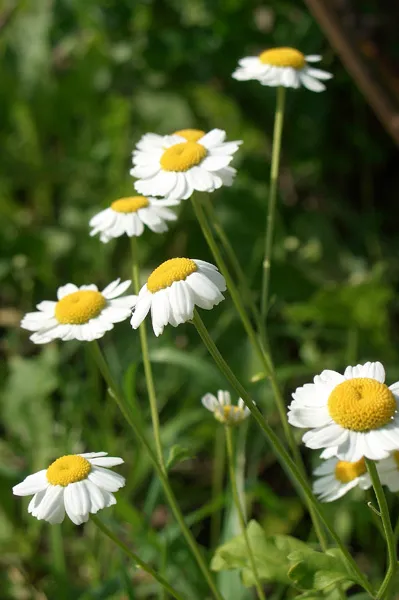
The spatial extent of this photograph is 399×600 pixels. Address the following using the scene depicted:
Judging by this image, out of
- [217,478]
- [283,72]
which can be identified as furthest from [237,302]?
[217,478]

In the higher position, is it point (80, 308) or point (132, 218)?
point (132, 218)

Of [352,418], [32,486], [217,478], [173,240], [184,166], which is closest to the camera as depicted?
[352,418]

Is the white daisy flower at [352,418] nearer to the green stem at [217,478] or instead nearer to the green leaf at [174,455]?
the green leaf at [174,455]

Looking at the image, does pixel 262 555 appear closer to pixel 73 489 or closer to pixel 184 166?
pixel 73 489

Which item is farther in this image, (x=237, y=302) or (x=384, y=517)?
(x=237, y=302)

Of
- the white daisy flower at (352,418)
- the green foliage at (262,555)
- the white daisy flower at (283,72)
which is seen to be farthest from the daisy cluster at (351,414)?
the white daisy flower at (283,72)

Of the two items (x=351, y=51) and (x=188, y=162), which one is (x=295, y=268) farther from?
(x=188, y=162)

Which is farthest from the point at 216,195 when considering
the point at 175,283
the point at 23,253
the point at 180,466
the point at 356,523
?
the point at 175,283

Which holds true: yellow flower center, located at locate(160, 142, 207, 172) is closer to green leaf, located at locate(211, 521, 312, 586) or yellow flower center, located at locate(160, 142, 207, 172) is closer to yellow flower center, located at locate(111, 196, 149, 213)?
yellow flower center, located at locate(111, 196, 149, 213)
